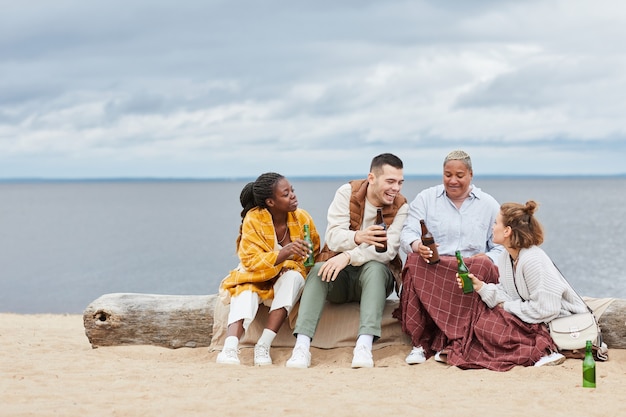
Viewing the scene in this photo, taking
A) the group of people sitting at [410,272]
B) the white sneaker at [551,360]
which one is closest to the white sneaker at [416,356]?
the group of people sitting at [410,272]

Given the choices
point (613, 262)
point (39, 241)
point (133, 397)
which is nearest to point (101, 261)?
point (39, 241)

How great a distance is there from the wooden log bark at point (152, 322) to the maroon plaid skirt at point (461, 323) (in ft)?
6.86

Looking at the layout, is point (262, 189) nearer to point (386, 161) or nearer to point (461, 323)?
point (386, 161)

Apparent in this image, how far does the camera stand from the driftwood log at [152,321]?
26.0 feet

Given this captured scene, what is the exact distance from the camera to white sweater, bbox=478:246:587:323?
632cm

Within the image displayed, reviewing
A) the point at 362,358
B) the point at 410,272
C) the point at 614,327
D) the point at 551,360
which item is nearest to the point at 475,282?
the point at 410,272

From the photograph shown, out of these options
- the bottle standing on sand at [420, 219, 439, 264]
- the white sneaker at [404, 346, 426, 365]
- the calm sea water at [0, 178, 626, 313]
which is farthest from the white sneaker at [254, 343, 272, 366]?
the calm sea water at [0, 178, 626, 313]

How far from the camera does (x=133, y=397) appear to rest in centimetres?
546

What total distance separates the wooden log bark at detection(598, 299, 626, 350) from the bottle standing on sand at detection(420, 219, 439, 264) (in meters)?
1.63

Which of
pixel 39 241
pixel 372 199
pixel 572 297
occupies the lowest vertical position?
pixel 39 241

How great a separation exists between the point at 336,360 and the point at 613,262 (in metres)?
28.4

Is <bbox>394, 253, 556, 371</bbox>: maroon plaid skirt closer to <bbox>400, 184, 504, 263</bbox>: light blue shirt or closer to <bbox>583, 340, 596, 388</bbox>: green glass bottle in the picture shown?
<bbox>400, 184, 504, 263</bbox>: light blue shirt

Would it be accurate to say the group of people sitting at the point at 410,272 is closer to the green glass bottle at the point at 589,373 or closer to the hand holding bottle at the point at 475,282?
the hand holding bottle at the point at 475,282

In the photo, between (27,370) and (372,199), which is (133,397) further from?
(372,199)
